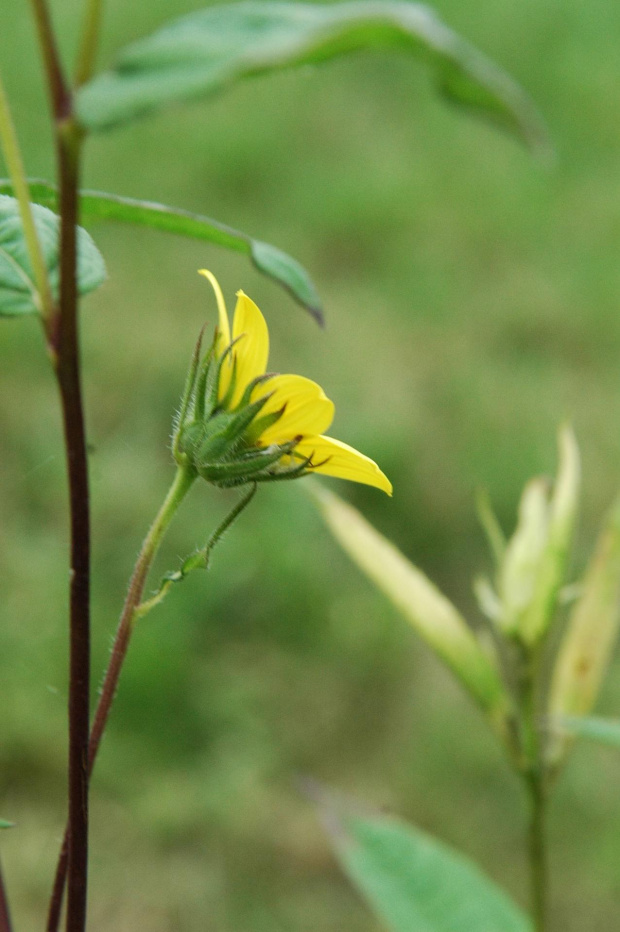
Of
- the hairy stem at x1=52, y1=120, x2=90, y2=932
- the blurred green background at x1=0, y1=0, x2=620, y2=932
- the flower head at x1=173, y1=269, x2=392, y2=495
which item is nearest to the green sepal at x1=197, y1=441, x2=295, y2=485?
the flower head at x1=173, y1=269, x2=392, y2=495

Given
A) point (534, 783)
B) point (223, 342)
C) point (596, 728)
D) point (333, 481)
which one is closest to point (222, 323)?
point (223, 342)

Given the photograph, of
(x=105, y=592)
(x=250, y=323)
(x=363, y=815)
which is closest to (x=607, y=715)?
(x=105, y=592)

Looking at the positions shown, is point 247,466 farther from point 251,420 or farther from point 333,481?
point 333,481

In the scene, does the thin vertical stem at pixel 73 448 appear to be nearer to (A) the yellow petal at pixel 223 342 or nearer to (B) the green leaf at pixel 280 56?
Result: (B) the green leaf at pixel 280 56

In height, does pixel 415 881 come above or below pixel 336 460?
below

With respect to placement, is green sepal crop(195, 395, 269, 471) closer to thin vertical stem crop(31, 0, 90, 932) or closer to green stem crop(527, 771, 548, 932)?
thin vertical stem crop(31, 0, 90, 932)

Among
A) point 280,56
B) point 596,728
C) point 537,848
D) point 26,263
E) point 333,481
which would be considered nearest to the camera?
point 280,56

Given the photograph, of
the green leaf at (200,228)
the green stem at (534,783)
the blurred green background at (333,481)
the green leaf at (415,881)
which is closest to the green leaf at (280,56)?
the green leaf at (200,228)
